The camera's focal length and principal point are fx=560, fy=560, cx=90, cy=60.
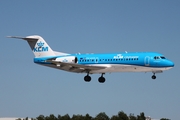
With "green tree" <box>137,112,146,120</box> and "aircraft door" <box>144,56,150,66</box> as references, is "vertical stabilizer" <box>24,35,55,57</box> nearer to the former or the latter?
"aircraft door" <box>144,56,150,66</box>

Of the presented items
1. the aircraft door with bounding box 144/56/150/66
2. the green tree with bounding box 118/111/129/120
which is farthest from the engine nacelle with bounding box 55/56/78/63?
the green tree with bounding box 118/111/129/120

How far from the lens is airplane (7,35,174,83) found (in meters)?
87.0

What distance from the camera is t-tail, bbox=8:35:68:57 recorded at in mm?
99250

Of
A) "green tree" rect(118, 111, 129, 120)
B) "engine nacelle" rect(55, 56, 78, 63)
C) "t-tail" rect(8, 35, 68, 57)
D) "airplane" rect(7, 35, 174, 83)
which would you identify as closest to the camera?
"airplane" rect(7, 35, 174, 83)

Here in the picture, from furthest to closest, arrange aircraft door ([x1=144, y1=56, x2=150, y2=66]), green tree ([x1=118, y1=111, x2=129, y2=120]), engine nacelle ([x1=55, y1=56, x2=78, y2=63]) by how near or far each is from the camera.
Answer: green tree ([x1=118, y1=111, x2=129, y2=120]) → engine nacelle ([x1=55, y1=56, x2=78, y2=63]) → aircraft door ([x1=144, y1=56, x2=150, y2=66])

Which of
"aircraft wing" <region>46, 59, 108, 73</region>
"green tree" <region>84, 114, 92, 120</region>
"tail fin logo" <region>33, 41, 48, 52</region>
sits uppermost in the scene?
"tail fin logo" <region>33, 41, 48, 52</region>

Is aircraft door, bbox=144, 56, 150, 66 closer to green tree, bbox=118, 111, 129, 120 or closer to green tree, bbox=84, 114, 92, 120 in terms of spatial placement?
green tree, bbox=118, 111, 129, 120

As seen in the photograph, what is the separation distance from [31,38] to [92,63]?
44.1 feet

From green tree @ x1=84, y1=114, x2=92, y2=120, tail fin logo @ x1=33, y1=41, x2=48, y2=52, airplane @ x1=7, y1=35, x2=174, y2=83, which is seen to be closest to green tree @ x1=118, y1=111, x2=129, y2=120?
green tree @ x1=84, y1=114, x2=92, y2=120

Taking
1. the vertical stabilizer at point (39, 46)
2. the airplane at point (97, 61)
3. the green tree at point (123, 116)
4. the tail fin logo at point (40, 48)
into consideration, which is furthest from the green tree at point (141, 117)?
the tail fin logo at point (40, 48)

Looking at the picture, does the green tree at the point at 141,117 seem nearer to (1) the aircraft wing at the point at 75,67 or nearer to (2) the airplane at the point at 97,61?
(2) the airplane at the point at 97,61

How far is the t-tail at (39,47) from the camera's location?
9925 cm

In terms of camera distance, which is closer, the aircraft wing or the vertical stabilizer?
the aircraft wing

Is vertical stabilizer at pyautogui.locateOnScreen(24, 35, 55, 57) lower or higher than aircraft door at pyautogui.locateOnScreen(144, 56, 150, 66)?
higher
